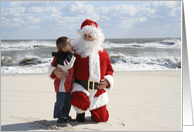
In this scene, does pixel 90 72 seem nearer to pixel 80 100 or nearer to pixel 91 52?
pixel 91 52

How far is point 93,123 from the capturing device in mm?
3215

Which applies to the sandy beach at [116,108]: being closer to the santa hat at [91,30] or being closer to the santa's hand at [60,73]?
the santa's hand at [60,73]

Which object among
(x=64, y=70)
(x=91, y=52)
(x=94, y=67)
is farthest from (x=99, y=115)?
(x=91, y=52)

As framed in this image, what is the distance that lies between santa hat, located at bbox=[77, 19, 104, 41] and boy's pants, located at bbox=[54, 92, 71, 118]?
102 cm

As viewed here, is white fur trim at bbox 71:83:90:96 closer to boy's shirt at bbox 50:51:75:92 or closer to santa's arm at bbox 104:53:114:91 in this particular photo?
boy's shirt at bbox 50:51:75:92

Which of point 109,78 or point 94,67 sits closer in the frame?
point 94,67

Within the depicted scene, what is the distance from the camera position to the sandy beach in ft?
10.1

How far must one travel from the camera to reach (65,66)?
295 cm

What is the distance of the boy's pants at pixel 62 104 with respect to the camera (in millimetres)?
3086

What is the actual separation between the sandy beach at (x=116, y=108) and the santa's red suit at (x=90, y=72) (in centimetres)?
26

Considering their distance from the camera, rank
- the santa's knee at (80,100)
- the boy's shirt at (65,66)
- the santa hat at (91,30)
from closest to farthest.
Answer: the boy's shirt at (65,66) → the santa's knee at (80,100) → the santa hat at (91,30)

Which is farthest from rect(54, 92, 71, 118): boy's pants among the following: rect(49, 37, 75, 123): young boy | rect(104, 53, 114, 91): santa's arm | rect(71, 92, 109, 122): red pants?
rect(104, 53, 114, 91): santa's arm

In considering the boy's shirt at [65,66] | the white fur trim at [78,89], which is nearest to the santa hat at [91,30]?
the boy's shirt at [65,66]

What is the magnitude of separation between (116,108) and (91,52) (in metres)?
1.57
